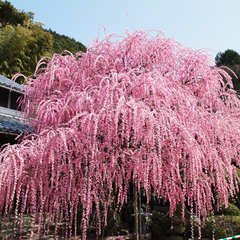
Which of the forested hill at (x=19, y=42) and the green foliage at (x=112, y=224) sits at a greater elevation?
the forested hill at (x=19, y=42)

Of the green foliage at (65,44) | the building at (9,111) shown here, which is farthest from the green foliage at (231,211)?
the green foliage at (65,44)

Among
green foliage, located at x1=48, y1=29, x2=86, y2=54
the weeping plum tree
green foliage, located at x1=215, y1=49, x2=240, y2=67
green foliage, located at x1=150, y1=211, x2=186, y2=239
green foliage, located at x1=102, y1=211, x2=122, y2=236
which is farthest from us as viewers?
green foliage, located at x1=215, y1=49, x2=240, y2=67

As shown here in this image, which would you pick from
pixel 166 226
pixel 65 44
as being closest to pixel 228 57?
pixel 65 44

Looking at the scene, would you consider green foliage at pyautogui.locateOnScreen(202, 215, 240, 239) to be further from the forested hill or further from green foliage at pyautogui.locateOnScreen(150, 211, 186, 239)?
the forested hill

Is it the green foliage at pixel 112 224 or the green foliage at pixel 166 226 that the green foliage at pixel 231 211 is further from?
the green foliage at pixel 112 224

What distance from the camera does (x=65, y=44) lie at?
3156cm

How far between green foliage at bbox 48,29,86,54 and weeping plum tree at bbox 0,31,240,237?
84.5 ft

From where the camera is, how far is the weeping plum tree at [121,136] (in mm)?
3223

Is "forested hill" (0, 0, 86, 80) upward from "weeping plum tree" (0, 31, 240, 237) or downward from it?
upward

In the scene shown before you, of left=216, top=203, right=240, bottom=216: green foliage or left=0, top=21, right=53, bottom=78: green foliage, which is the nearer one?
left=216, top=203, right=240, bottom=216: green foliage

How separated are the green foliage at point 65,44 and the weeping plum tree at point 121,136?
84.5 feet

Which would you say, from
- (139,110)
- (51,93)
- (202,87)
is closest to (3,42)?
(51,93)

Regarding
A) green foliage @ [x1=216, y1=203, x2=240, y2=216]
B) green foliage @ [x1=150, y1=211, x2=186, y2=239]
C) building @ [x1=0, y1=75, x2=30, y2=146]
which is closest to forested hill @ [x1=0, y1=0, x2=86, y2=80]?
building @ [x1=0, y1=75, x2=30, y2=146]

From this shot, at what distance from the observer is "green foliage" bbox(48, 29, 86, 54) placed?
29822 millimetres
